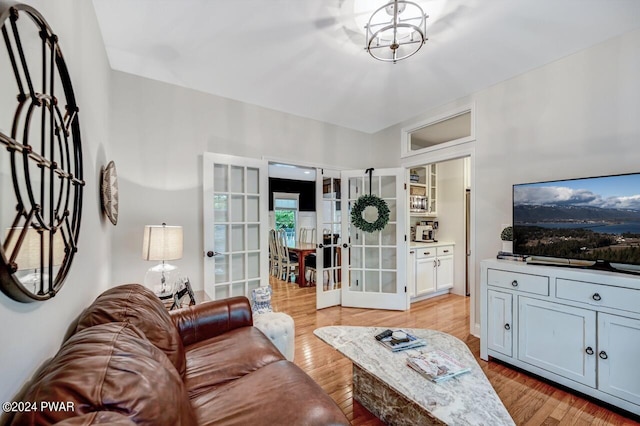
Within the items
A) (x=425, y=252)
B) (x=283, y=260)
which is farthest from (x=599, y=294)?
(x=283, y=260)

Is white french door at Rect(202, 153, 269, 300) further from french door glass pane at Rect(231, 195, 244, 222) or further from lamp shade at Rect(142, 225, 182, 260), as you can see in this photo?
lamp shade at Rect(142, 225, 182, 260)

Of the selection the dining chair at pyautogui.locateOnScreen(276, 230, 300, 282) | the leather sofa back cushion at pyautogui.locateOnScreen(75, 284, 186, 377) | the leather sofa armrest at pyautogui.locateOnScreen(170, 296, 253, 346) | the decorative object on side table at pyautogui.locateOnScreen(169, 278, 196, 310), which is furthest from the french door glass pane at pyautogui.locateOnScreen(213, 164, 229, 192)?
the dining chair at pyautogui.locateOnScreen(276, 230, 300, 282)

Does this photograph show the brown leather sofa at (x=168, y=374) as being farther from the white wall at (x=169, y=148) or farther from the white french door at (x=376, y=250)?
the white french door at (x=376, y=250)

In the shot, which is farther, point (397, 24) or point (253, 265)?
point (253, 265)

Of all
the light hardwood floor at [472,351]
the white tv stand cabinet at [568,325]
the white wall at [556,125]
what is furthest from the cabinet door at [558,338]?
the white wall at [556,125]

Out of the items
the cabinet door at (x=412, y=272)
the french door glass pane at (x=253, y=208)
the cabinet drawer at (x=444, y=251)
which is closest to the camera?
the french door glass pane at (x=253, y=208)

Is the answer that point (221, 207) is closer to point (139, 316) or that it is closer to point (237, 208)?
point (237, 208)

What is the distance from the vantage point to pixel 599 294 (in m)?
1.89

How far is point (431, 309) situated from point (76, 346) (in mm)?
3914

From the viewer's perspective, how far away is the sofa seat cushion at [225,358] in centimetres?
144

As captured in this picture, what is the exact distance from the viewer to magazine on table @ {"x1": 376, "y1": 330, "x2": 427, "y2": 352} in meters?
1.79

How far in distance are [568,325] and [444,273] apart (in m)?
2.48

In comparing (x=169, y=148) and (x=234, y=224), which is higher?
(x=169, y=148)

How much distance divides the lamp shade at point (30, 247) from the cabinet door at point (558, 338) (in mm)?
2981
